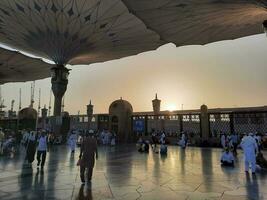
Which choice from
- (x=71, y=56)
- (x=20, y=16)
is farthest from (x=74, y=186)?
(x=71, y=56)

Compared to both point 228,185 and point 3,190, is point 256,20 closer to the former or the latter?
point 228,185

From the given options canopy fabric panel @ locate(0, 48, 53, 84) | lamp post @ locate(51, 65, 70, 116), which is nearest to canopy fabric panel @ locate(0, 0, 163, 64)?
lamp post @ locate(51, 65, 70, 116)

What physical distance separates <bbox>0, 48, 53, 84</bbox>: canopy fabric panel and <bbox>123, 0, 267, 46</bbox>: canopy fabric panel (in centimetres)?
2113

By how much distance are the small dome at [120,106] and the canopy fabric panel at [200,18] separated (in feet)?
36.9

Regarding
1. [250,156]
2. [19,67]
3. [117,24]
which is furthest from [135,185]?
[19,67]

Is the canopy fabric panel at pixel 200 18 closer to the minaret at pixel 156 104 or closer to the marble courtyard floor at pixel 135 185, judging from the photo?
the marble courtyard floor at pixel 135 185

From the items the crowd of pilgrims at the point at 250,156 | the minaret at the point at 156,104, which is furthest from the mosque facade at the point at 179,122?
the crowd of pilgrims at the point at 250,156

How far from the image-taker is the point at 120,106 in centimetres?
2983

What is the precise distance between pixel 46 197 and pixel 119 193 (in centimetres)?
159

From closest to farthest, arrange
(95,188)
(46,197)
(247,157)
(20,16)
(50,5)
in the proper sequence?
(46,197) < (95,188) < (247,157) < (50,5) < (20,16)

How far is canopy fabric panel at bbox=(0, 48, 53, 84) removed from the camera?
106 ft

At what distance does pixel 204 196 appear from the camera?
5.66m

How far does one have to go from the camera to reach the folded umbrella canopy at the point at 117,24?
1525 centimetres

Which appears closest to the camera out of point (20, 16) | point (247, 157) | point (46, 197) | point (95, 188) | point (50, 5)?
point (46, 197)
